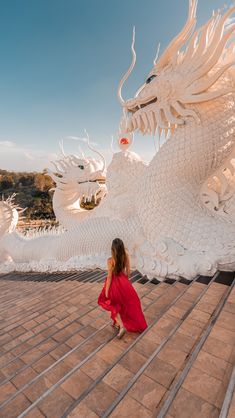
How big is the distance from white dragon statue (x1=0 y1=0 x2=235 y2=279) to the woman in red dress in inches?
40.5

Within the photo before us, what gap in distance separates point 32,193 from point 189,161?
3111cm

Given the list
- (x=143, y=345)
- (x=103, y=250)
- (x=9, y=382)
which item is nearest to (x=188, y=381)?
(x=143, y=345)

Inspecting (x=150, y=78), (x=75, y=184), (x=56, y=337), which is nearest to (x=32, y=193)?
(x=75, y=184)

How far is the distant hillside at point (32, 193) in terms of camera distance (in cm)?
2038

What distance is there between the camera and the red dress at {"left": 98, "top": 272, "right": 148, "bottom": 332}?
153cm

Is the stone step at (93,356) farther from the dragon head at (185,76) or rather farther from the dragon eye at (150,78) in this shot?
the dragon eye at (150,78)

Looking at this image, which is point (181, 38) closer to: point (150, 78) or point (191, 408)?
point (150, 78)

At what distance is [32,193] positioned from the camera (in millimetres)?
30562

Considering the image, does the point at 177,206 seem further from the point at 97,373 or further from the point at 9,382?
the point at 9,382

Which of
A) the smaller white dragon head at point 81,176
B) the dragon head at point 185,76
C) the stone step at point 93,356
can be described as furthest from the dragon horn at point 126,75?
the stone step at point 93,356

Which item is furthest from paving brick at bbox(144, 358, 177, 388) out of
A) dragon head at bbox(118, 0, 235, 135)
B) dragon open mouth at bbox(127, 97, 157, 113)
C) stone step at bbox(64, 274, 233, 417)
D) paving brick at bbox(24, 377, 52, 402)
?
dragon open mouth at bbox(127, 97, 157, 113)

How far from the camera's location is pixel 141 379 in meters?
1.10

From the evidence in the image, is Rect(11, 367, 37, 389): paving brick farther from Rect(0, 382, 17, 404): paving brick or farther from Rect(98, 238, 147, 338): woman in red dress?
Rect(98, 238, 147, 338): woman in red dress

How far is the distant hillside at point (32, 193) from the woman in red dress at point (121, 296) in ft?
54.9
